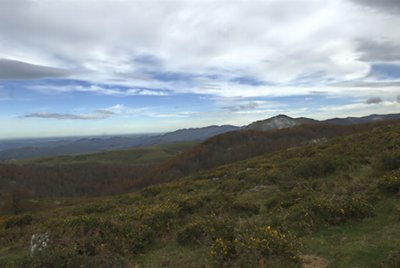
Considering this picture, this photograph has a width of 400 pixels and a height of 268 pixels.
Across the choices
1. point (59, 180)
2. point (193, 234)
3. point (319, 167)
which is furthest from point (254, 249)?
point (59, 180)

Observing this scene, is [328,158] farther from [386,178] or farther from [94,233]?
[94,233]

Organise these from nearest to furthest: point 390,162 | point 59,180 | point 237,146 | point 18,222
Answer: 1. point 390,162
2. point 18,222
3. point 237,146
4. point 59,180

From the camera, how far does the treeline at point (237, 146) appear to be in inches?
3895

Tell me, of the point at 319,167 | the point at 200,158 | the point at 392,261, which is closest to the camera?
the point at 392,261

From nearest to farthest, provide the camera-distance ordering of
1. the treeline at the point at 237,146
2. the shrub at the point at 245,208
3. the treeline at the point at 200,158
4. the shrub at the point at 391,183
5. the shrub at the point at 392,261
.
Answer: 1. the shrub at the point at 392,261
2. the shrub at the point at 391,183
3. the shrub at the point at 245,208
4. the treeline at the point at 200,158
5. the treeline at the point at 237,146

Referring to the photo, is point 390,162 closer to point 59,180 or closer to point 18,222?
point 18,222

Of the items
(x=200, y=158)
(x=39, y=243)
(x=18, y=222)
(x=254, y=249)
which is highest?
(x=254, y=249)

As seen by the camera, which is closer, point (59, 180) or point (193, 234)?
point (193, 234)

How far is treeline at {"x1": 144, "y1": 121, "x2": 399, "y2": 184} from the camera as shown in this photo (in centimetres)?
9894

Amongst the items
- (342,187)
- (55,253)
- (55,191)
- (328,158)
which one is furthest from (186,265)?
(55,191)

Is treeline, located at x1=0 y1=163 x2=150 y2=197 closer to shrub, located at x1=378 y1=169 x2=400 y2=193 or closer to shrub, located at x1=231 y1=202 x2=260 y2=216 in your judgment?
shrub, located at x1=231 y1=202 x2=260 y2=216

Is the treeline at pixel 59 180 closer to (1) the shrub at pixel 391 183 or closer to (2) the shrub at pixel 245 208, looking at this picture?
(2) the shrub at pixel 245 208

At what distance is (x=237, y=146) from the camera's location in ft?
387

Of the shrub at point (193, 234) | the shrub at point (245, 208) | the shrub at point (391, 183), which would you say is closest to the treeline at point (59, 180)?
the shrub at point (245, 208)
